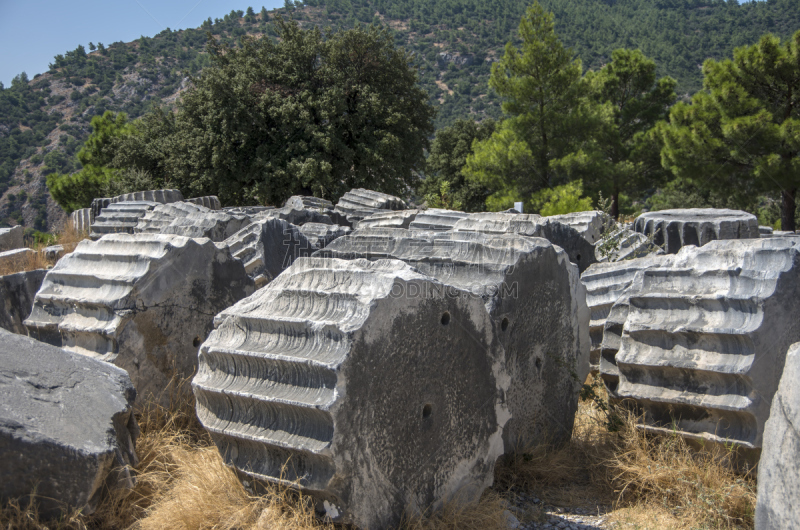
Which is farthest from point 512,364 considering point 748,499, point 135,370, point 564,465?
point 135,370

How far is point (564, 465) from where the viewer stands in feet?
11.1

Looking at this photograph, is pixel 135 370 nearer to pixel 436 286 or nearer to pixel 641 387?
pixel 436 286

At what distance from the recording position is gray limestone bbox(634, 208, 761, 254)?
272 inches

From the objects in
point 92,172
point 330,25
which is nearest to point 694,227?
point 92,172

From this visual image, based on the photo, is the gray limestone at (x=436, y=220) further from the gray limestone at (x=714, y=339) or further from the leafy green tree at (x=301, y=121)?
the leafy green tree at (x=301, y=121)

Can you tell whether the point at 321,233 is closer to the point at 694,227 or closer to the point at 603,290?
the point at 603,290

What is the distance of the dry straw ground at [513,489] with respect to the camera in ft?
7.84

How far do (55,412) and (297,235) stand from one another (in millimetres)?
3242

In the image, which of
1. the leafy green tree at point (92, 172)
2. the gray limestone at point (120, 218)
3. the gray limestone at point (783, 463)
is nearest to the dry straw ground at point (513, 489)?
the gray limestone at point (783, 463)

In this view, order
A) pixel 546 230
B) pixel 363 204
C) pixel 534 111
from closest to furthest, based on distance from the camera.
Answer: pixel 546 230
pixel 363 204
pixel 534 111

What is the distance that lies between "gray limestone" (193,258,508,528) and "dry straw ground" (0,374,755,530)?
5.2 inches

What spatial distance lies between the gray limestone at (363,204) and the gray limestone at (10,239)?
15.8ft

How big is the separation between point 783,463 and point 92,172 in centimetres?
3046

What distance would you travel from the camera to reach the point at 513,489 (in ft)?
10.6
